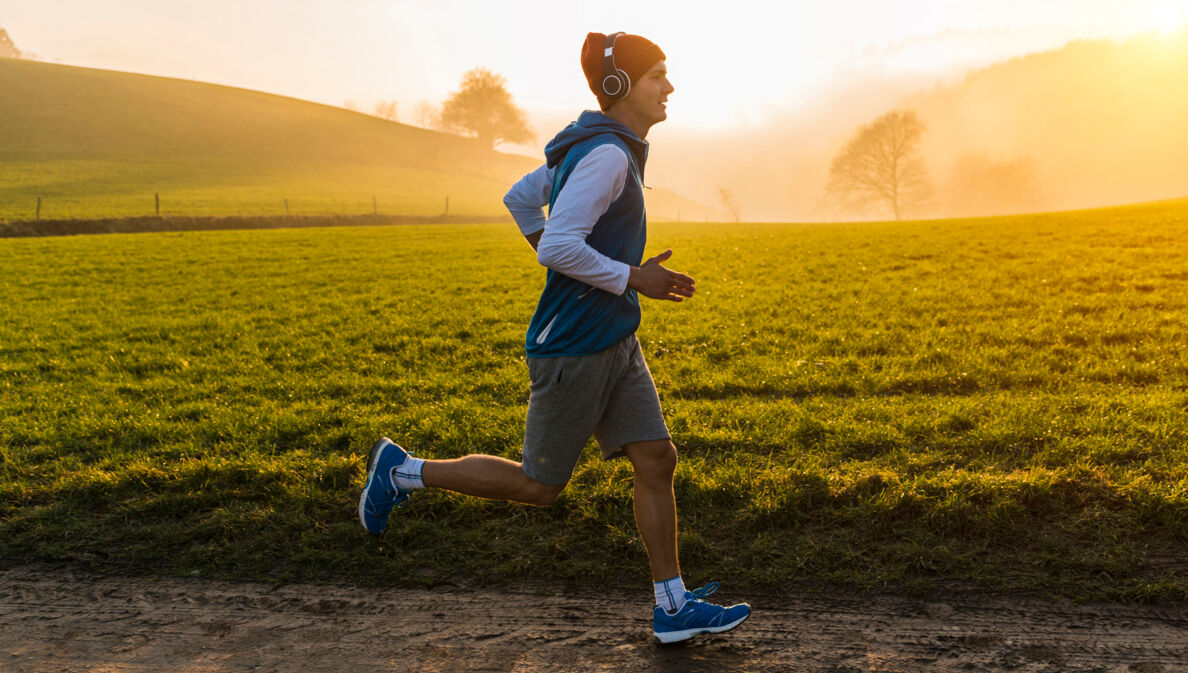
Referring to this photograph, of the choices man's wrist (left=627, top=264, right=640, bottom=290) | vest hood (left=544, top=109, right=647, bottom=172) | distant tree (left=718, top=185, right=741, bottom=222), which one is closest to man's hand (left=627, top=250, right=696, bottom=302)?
man's wrist (left=627, top=264, right=640, bottom=290)

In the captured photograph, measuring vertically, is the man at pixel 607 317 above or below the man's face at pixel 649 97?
below

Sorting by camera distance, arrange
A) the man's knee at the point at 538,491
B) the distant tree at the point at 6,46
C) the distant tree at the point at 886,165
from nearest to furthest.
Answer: the man's knee at the point at 538,491, the distant tree at the point at 886,165, the distant tree at the point at 6,46

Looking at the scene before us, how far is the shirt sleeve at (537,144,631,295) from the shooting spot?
9.66 ft

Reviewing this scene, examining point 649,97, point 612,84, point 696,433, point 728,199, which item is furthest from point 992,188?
point 612,84

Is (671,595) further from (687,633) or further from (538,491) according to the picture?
(538,491)

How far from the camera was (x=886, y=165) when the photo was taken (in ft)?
228

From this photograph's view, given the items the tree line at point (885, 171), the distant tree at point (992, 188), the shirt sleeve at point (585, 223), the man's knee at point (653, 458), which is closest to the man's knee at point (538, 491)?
the man's knee at point (653, 458)

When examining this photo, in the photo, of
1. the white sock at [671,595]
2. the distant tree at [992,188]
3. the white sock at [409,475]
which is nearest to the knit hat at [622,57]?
the white sock at [409,475]

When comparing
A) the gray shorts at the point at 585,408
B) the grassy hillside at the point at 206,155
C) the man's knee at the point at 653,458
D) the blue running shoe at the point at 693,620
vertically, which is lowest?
the blue running shoe at the point at 693,620

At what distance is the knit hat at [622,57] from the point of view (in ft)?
10.3

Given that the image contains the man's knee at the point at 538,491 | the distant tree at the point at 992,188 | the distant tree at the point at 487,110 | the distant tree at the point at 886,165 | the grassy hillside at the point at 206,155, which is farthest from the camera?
the distant tree at the point at 487,110

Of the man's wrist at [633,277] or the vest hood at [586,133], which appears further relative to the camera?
the vest hood at [586,133]

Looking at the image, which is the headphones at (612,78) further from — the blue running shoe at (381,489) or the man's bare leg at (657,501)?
the blue running shoe at (381,489)

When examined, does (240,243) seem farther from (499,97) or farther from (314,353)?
(499,97)
